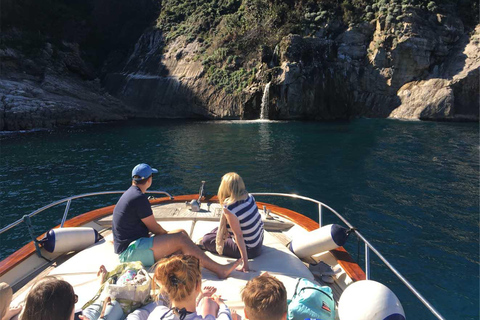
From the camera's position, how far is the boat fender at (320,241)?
4566 millimetres

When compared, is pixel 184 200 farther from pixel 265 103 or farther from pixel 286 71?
pixel 286 71

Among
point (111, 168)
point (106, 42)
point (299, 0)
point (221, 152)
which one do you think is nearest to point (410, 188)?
point (221, 152)

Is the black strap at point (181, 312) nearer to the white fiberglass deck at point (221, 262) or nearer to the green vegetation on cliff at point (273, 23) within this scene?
the white fiberglass deck at point (221, 262)

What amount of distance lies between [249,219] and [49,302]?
2.51m

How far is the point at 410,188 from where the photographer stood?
1205 cm

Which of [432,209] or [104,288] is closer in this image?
[104,288]

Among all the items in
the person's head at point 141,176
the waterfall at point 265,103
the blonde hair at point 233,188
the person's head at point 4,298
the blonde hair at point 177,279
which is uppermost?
the waterfall at point 265,103

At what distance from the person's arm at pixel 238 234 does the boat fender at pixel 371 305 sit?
4.78 ft

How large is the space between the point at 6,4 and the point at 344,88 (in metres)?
38.2

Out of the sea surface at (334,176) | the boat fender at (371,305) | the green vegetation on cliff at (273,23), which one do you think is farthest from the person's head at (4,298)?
the green vegetation on cliff at (273,23)

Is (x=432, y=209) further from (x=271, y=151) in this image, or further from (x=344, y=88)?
(x=344, y=88)

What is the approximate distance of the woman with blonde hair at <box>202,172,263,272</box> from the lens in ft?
13.6

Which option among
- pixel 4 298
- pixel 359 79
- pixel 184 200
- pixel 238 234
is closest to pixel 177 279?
pixel 4 298

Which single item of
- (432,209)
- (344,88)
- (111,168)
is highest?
(344,88)
